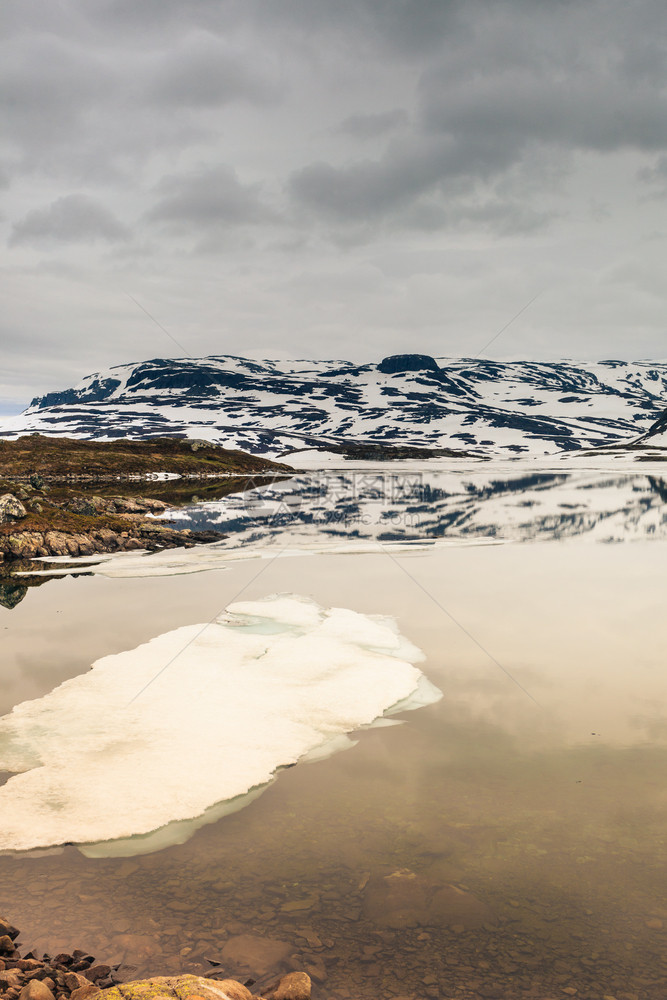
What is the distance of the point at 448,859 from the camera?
690cm

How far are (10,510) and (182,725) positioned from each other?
1109 inches

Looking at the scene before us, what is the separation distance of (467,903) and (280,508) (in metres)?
48.3

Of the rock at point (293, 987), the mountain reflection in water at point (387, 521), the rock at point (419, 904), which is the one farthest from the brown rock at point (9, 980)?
the mountain reflection in water at point (387, 521)

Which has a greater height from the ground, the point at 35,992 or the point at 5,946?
the point at 35,992

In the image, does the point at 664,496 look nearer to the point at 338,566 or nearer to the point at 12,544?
the point at 338,566

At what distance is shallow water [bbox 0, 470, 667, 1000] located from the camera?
5.54 meters

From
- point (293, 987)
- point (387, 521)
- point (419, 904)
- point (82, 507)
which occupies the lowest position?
point (387, 521)

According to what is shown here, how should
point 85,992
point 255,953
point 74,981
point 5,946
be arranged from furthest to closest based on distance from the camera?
point 255,953 < point 5,946 < point 74,981 < point 85,992

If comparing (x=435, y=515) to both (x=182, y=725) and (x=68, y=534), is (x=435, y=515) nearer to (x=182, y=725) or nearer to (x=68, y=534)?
(x=68, y=534)

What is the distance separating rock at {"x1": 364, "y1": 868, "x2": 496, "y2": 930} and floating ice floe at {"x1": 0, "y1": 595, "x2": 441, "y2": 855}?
2.55m

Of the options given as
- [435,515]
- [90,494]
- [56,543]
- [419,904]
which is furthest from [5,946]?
[90,494]

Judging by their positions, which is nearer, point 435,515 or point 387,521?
point 387,521

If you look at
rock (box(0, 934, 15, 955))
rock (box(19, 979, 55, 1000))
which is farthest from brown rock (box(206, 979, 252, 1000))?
rock (box(0, 934, 15, 955))

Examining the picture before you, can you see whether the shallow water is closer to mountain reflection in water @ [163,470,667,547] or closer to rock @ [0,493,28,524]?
rock @ [0,493,28,524]
